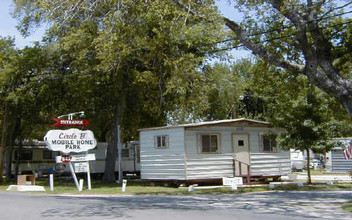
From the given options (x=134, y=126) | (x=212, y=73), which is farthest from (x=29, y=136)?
(x=212, y=73)

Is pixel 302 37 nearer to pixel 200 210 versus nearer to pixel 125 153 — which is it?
pixel 200 210

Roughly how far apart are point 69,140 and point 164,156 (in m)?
4.58

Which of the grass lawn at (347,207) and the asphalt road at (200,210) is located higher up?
the asphalt road at (200,210)

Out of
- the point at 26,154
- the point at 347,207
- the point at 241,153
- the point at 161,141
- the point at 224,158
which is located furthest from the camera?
the point at 26,154

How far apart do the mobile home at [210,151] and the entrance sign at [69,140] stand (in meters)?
3.05

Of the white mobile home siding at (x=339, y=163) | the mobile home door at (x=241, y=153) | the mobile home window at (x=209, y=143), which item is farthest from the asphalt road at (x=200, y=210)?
the white mobile home siding at (x=339, y=163)

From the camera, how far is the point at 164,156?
22.4 m

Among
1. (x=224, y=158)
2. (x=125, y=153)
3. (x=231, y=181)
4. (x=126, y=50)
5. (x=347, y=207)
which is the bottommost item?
(x=347, y=207)

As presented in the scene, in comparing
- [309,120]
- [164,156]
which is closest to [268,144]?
[309,120]

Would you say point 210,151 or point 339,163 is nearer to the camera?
point 210,151

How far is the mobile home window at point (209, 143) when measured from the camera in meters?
22.2

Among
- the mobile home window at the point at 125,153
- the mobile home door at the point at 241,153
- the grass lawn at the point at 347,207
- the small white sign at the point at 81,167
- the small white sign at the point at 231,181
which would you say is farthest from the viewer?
the mobile home window at the point at 125,153

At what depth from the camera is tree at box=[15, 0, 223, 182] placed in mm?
15109

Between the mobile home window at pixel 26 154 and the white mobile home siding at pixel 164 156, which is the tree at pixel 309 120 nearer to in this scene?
the white mobile home siding at pixel 164 156
